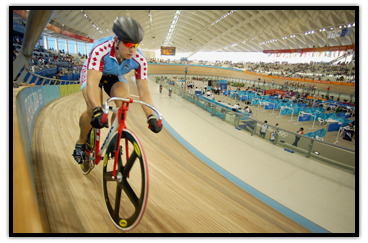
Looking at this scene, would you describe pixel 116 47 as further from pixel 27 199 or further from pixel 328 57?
pixel 328 57

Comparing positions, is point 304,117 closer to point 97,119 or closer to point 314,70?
point 97,119

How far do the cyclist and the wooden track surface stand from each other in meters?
0.65

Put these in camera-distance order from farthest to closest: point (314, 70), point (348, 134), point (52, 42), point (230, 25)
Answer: point (314, 70) < point (230, 25) < point (52, 42) < point (348, 134)

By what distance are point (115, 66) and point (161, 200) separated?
122 centimetres

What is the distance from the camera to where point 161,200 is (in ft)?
5.45

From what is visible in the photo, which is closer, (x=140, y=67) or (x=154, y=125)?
(x=154, y=125)

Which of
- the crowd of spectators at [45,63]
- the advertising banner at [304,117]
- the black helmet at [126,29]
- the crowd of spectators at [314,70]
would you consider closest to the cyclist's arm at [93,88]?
the black helmet at [126,29]

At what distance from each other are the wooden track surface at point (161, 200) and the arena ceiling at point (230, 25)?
15.9m

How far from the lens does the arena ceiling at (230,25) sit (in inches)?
830

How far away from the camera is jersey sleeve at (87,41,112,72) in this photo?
132 cm

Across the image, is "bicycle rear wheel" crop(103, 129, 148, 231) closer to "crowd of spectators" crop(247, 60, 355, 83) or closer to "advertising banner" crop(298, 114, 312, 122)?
"advertising banner" crop(298, 114, 312, 122)

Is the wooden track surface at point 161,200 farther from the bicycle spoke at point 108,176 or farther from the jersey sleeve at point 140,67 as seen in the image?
the jersey sleeve at point 140,67

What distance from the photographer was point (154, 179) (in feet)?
6.56

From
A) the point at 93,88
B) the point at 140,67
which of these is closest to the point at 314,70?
the point at 140,67
